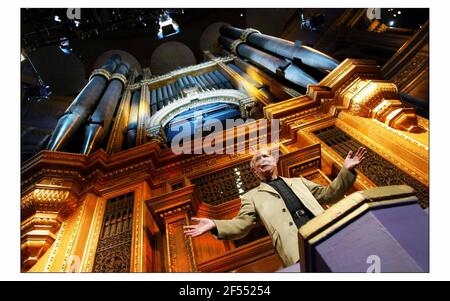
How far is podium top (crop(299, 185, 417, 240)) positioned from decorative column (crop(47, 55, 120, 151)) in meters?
5.02

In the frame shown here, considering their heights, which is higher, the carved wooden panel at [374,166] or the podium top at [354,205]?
the carved wooden panel at [374,166]

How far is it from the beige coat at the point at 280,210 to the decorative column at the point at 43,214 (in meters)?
2.31

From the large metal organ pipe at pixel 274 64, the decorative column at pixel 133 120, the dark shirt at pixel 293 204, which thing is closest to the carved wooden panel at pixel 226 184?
the dark shirt at pixel 293 204

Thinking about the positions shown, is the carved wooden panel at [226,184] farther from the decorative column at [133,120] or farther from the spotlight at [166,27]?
the spotlight at [166,27]

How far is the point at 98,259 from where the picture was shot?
3.93 m

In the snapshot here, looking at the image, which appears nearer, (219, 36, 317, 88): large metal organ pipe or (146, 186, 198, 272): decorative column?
(146, 186, 198, 272): decorative column

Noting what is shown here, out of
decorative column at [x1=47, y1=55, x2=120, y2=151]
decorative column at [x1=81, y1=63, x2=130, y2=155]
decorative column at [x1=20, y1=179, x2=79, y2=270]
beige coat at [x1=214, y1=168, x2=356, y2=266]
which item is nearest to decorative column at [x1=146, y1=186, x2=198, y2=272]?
beige coat at [x1=214, y1=168, x2=356, y2=266]

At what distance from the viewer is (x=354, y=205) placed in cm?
190

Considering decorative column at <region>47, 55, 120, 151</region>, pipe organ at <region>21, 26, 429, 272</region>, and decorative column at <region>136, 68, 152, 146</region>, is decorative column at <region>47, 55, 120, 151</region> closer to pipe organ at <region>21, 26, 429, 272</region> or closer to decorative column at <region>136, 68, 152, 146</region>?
pipe organ at <region>21, 26, 429, 272</region>

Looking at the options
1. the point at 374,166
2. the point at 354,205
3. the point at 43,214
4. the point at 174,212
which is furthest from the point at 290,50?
the point at 354,205

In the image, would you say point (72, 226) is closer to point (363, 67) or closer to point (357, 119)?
point (357, 119)

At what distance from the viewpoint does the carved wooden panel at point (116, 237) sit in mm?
3826

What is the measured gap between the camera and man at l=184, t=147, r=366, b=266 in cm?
293
